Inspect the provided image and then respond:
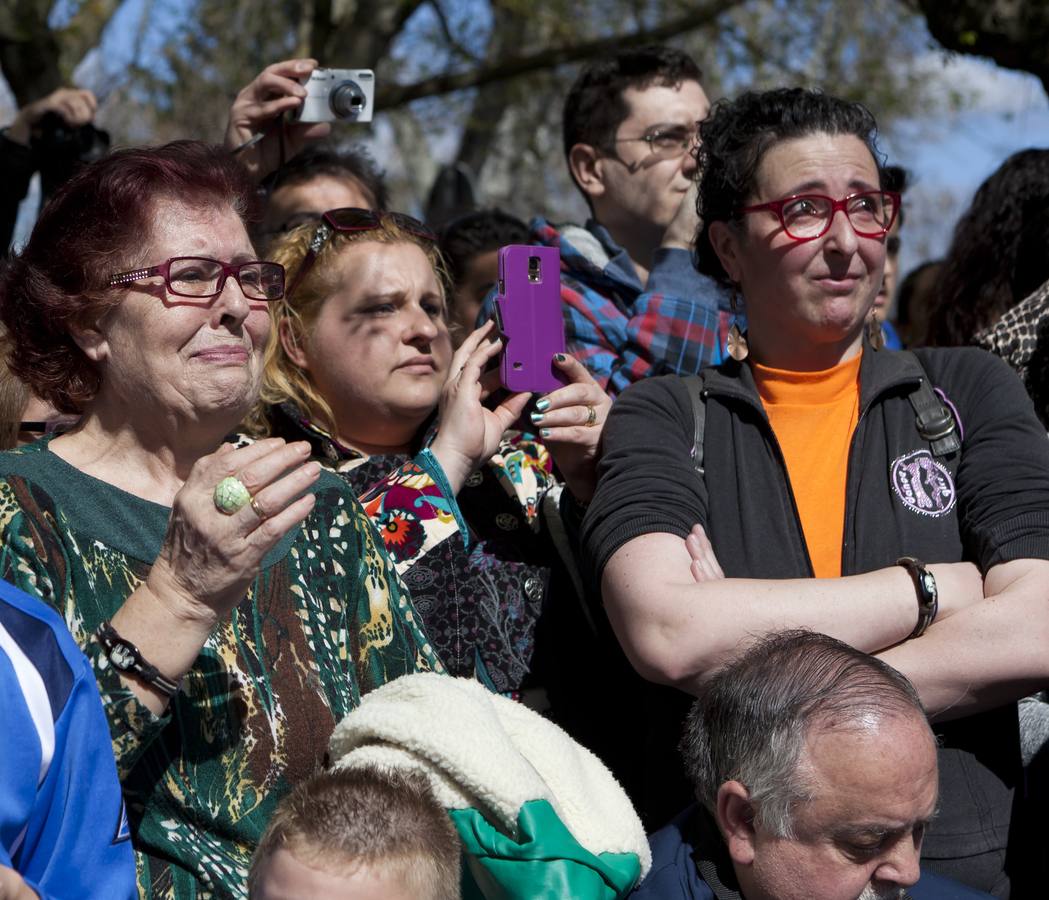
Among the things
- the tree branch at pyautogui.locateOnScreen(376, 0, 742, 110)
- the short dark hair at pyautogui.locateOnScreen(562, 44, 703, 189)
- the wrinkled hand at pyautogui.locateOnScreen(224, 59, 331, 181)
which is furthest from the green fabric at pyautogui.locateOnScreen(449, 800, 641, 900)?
the tree branch at pyautogui.locateOnScreen(376, 0, 742, 110)

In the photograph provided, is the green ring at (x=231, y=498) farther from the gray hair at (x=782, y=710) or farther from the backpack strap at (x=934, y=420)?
the backpack strap at (x=934, y=420)

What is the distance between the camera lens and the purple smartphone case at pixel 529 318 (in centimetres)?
323

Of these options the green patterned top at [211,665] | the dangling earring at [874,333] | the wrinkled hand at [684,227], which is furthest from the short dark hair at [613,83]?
the green patterned top at [211,665]

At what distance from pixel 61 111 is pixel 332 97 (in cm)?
138

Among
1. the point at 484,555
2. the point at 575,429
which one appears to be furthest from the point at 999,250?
the point at 484,555

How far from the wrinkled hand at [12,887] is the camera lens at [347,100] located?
2687 mm

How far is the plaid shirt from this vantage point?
3660 millimetres

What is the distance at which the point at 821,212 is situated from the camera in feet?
9.84

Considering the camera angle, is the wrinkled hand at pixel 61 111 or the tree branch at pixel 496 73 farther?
the tree branch at pixel 496 73

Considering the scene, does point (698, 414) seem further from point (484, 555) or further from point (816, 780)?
point (816, 780)

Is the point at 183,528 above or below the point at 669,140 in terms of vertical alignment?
below

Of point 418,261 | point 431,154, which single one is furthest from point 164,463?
point 431,154

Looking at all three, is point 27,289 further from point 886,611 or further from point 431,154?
point 431,154

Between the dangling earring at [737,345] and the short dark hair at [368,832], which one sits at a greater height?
the dangling earring at [737,345]
